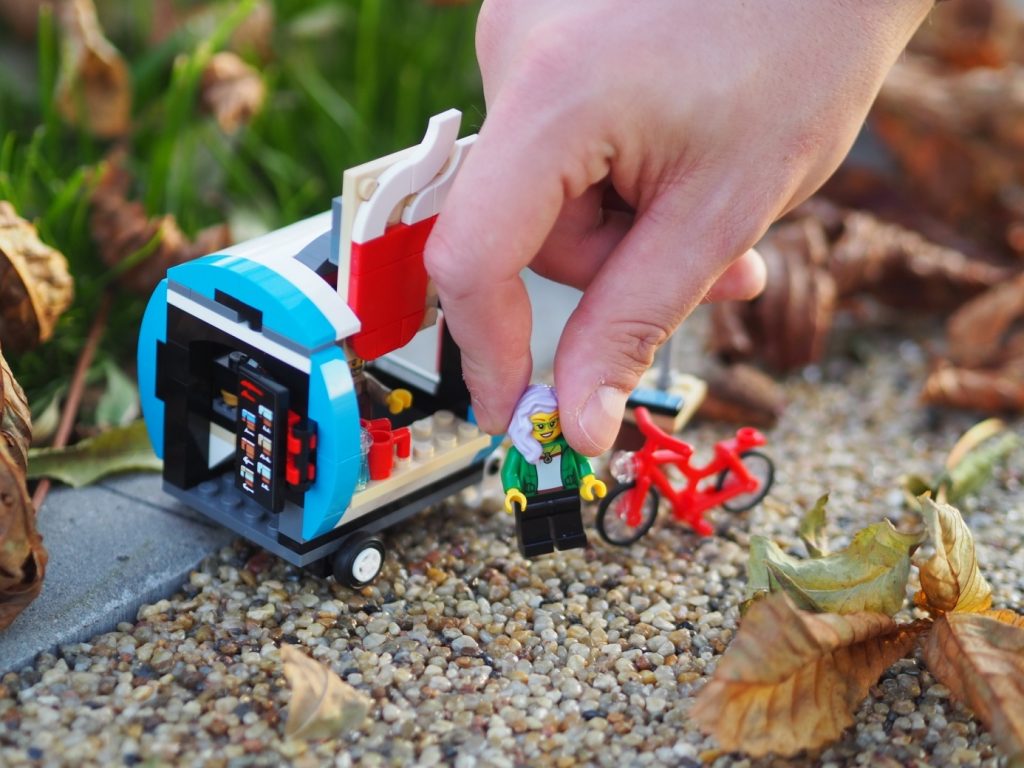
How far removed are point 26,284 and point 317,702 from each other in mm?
914

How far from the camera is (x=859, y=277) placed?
2814mm

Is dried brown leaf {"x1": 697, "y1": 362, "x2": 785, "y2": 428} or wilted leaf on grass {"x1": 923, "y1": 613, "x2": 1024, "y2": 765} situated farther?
dried brown leaf {"x1": 697, "y1": 362, "x2": 785, "y2": 428}

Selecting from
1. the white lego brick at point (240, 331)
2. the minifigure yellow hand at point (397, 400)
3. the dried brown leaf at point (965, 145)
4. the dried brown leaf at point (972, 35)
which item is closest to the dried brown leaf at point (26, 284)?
the white lego brick at point (240, 331)

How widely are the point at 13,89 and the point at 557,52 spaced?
1869 millimetres

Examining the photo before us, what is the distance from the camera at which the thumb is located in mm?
1660

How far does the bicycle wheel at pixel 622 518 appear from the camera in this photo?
200cm

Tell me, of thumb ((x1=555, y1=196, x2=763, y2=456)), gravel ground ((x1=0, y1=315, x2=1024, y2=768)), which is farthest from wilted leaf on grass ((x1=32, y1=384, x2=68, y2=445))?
thumb ((x1=555, y1=196, x2=763, y2=456))

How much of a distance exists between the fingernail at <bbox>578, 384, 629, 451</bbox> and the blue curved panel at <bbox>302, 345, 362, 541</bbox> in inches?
12.9

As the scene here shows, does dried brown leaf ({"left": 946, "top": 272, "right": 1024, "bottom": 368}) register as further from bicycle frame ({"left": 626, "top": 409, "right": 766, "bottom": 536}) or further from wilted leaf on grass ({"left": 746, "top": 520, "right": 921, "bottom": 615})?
A: wilted leaf on grass ({"left": 746, "top": 520, "right": 921, "bottom": 615})

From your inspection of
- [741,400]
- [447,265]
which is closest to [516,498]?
[447,265]

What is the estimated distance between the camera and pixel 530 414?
1.76 metres

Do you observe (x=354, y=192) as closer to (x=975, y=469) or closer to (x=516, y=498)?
(x=516, y=498)

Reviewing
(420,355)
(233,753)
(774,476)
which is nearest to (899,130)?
(774,476)

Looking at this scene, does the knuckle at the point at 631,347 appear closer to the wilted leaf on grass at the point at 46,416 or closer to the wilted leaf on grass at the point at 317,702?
the wilted leaf on grass at the point at 317,702
